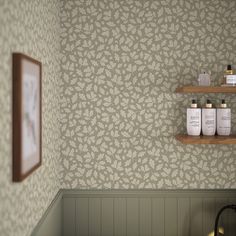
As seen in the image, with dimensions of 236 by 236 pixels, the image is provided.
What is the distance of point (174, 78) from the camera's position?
2.52 m

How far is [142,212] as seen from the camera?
253 cm

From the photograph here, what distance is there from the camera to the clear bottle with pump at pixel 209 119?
238 cm

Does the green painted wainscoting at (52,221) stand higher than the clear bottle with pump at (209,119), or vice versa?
the clear bottle with pump at (209,119)

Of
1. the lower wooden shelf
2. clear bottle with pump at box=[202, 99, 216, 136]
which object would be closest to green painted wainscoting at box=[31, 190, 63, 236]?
the lower wooden shelf

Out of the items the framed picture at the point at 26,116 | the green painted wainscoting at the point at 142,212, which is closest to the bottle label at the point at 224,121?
the green painted wainscoting at the point at 142,212

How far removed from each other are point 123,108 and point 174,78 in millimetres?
435

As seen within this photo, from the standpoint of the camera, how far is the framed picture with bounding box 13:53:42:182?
1354 mm

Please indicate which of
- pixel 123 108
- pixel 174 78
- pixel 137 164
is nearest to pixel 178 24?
pixel 174 78

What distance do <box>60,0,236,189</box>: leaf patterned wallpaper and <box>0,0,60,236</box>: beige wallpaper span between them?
5.7 inches

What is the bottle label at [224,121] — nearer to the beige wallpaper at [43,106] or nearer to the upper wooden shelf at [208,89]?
the upper wooden shelf at [208,89]

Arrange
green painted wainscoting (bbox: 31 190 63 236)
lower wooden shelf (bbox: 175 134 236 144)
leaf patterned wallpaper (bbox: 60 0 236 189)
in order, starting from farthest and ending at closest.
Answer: leaf patterned wallpaper (bbox: 60 0 236 189), lower wooden shelf (bbox: 175 134 236 144), green painted wainscoting (bbox: 31 190 63 236)

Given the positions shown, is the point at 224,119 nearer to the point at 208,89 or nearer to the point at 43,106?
the point at 208,89

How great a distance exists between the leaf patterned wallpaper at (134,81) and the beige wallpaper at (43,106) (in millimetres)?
146

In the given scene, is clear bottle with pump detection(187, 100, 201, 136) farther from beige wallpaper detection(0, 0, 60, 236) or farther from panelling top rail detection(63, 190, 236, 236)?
beige wallpaper detection(0, 0, 60, 236)
